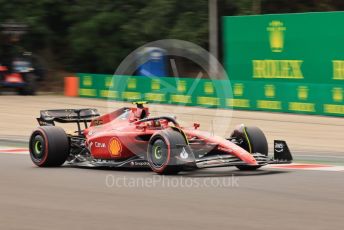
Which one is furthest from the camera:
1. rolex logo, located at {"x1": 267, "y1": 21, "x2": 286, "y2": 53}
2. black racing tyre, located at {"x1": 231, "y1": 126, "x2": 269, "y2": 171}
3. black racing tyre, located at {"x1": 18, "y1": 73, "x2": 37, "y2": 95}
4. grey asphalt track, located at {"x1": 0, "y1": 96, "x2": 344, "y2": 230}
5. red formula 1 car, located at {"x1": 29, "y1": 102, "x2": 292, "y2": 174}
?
black racing tyre, located at {"x1": 18, "y1": 73, "x2": 37, "y2": 95}

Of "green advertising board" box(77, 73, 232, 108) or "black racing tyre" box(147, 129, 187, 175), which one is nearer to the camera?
"black racing tyre" box(147, 129, 187, 175)

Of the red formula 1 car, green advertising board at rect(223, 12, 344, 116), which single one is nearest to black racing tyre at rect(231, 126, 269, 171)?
the red formula 1 car

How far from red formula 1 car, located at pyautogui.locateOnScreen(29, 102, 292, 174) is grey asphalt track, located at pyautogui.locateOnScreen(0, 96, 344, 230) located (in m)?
0.18

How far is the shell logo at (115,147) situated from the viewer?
11137 millimetres

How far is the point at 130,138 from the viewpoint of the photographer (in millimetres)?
11000

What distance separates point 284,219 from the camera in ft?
24.5

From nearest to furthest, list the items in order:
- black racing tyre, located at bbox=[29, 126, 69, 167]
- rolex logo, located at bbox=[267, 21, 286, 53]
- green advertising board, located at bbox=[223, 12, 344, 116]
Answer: black racing tyre, located at bbox=[29, 126, 69, 167] < green advertising board, located at bbox=[223, 12, 344, 116] < rolex logo, located at bbox=[267, 21, 286, 53]

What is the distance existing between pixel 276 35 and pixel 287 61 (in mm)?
978

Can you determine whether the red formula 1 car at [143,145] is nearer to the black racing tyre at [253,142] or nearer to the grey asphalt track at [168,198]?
the black racing tyre at [253,142]

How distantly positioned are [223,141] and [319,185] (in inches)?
56.6

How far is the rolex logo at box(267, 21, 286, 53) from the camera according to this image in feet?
80.4

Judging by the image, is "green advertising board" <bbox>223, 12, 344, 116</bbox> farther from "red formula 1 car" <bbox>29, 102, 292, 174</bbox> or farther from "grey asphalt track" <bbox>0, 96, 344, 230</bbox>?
"red formula 1 car" <bbox>29, 102, 292, 174</bbox>

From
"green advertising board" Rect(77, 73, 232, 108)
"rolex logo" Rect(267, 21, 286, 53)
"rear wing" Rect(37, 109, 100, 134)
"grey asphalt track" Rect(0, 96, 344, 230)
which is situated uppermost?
"rolex logo" Rect(267, 21, 286, 53)

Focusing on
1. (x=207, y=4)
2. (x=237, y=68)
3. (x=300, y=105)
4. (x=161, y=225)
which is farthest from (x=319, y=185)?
(x=207, y=4)
